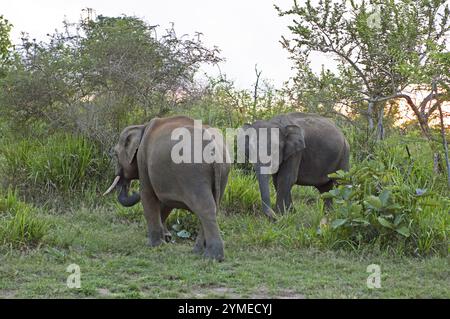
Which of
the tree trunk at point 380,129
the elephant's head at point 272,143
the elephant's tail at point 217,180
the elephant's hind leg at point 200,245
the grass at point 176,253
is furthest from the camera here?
the tree trunk at point 380,129

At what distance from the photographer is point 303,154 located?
1092 cm

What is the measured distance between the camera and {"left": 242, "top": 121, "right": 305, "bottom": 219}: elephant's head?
33.9 feet

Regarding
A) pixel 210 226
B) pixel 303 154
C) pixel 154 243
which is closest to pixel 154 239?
pixel 154 243

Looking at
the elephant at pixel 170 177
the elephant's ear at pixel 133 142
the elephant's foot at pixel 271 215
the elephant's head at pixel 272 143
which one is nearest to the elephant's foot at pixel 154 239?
the elephant at pixel 170 177

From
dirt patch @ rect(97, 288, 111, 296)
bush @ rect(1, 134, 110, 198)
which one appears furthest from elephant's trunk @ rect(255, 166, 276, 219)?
dirt patch @ rect(97, 288, 111, 296)

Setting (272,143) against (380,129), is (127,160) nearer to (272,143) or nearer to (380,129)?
(272,143)

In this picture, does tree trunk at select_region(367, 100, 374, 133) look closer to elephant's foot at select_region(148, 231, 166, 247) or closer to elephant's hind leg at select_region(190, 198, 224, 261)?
elephant's foot at select_region(148, 231, 166, 247)

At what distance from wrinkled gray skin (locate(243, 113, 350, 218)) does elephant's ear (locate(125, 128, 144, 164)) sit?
203 cm

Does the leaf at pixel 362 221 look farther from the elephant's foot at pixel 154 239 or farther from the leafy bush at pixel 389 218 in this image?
the elephant's foot at pixel 154 239

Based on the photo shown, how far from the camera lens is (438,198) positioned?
9.36 metres

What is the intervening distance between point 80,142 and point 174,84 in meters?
2.09

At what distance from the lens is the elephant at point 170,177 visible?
7746 millimetres

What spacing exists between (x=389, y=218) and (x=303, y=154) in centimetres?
286
